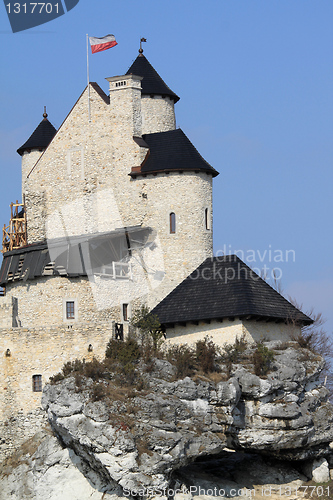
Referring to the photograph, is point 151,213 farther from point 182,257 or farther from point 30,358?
point 30,358

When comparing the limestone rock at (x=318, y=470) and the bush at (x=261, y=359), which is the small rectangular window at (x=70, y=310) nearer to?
the bush at (x=261, y=359)

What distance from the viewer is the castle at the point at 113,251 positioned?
57250 mm

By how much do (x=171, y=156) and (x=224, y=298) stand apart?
11912 millimetres

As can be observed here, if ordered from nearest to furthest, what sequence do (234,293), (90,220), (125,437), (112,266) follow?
1. (125,437)
2. (234,293)
3. (112,266)
4. (90,220)

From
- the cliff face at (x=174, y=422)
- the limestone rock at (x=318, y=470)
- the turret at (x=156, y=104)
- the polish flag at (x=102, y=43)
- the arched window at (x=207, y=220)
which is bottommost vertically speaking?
the limestone rock at (x=318, y=470)

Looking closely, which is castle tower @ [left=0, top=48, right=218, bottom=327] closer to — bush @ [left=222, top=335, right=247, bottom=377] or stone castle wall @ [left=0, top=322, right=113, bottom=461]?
stone castle wall @ [left=0, top=322, right=113, bottom=461]

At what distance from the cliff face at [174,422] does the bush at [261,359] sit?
1.45 ft

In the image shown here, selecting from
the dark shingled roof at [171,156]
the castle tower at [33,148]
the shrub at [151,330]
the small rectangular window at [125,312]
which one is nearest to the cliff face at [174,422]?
the shrub at [151,330]

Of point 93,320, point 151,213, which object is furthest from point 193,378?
point 151,213

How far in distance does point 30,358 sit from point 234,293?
493 inches

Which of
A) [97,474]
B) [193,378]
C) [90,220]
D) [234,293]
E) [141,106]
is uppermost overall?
[141,106]

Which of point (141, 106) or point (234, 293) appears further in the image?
point (141, 106)

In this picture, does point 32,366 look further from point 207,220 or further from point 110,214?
point 207,220

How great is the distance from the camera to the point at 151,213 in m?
65.1
